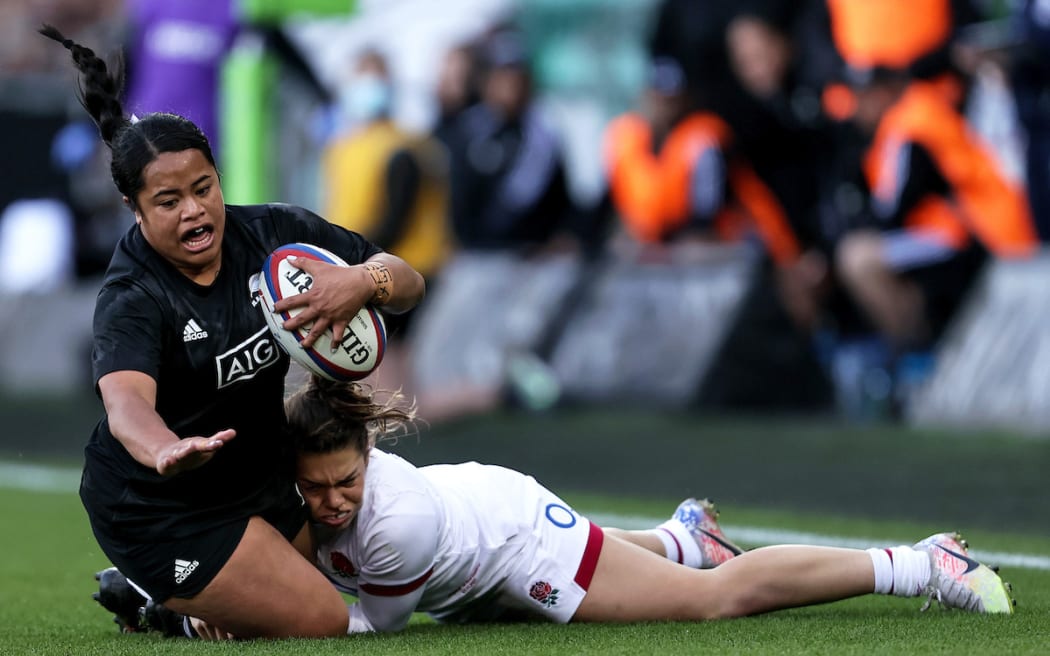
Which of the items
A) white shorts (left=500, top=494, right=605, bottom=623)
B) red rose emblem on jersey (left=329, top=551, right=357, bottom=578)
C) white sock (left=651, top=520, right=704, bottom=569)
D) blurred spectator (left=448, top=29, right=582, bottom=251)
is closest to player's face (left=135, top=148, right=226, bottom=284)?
red rose emblem on jersey (left=329, top=551, right=357, bottom=578)

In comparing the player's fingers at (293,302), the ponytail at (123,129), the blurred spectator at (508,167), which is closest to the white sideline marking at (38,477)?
the blurred spectator at (508,167)

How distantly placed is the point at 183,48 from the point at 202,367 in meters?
6.83

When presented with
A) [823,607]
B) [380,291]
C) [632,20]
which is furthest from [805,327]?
[380,291]

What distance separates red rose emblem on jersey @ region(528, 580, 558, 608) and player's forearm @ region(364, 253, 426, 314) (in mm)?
929

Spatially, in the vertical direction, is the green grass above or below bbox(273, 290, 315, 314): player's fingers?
below

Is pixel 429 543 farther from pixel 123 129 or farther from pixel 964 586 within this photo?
pixel 964 586

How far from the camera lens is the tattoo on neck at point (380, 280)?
4.88 metres

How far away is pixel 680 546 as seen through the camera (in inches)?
223

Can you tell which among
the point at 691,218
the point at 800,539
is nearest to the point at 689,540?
the point at 800,539

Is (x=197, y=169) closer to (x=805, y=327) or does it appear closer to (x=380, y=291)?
(x=380, y=291)

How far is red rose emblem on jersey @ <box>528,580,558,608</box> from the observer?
16.9 ft

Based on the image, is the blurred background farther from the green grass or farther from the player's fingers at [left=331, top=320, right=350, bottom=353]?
the player's fingers at [left=331, top=320, right=350, bottom=353]

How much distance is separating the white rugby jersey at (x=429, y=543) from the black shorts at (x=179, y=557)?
0.34 meters

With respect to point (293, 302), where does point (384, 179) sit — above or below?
above
